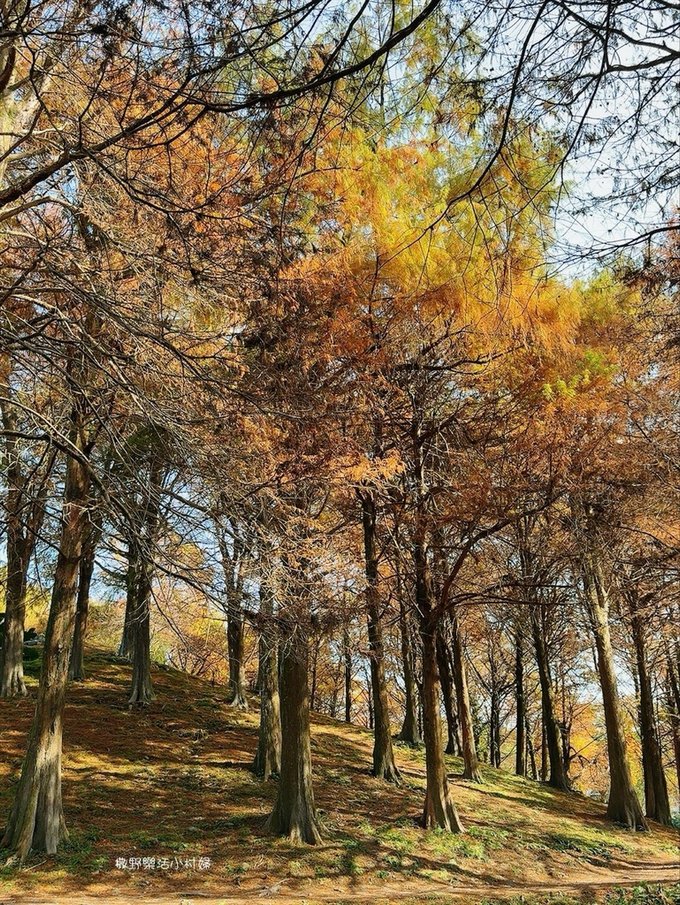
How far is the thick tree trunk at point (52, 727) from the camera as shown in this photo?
24.2 ft

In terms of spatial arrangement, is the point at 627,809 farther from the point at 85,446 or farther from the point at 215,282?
the point at 215,282

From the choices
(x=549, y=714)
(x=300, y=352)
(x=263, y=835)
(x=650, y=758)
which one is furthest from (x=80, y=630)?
(x=650, y=758)

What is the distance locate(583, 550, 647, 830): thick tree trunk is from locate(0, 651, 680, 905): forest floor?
1.40ft

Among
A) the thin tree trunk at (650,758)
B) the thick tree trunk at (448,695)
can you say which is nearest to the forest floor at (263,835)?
the thin tree trunk at (650,758)

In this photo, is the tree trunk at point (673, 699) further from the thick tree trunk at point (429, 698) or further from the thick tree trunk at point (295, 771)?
the thick tree trunk at point (295, 771)

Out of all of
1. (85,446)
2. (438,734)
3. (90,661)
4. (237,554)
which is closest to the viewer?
(237,554)

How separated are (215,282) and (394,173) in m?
4.07

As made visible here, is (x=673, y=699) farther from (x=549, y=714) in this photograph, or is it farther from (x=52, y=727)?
(x=52, y=727)

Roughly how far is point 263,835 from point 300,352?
6235 mm

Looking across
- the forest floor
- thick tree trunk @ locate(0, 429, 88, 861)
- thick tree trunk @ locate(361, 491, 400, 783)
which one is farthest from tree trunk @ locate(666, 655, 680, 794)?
thick tree trunk @ locate(0, 429, 88, 861)

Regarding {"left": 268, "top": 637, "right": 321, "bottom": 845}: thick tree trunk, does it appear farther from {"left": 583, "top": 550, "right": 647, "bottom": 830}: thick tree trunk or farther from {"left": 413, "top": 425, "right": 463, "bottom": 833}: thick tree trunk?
{"left": 583, "top": 550, "right": 647, "bottom": 830}: thick tree trunk

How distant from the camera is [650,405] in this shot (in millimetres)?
9820

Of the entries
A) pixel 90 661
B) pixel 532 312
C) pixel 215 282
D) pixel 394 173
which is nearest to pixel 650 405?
pixel 532 312

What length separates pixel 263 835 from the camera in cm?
848
